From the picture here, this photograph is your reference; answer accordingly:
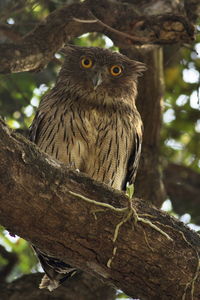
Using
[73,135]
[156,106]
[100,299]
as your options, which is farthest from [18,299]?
[156,106]

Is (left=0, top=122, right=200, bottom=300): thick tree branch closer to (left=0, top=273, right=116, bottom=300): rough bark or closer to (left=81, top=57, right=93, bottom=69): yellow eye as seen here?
(left=0, top=273, right=116, bottom=300): rough bark

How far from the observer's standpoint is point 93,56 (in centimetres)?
522

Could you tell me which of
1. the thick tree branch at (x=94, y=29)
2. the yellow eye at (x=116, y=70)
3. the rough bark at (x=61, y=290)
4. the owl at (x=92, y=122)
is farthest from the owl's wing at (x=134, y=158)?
the rough bark at (x=61, y=290)

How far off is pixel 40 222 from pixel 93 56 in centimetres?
245

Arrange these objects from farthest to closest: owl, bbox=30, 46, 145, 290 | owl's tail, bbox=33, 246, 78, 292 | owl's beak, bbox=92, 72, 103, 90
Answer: owl's beak, bbox=92, 72, 103, 90
owl, bbox=30, 46, 145, 290
owl's tail, bbox=33, 246, 78, 292

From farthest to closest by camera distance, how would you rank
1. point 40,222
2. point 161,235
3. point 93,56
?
point 93,56, point 161,235, point 40,222

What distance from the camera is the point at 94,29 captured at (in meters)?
5.12

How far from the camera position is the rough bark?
203 inches

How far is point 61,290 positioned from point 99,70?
6.44 ft

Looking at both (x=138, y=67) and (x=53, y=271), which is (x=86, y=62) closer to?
(x=138, y=67)

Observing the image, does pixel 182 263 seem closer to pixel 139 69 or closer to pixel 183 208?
pixel 139 69

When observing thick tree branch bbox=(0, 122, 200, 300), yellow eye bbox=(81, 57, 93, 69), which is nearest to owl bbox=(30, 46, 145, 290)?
yellow eye bbox=(81, 57, 93, 69)

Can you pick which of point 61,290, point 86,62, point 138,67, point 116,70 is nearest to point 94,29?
point 86,62

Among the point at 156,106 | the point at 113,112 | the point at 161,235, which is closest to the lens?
the point at 161,235
